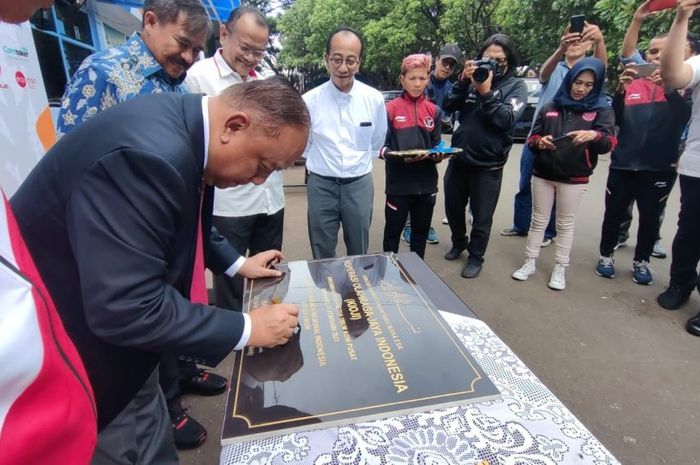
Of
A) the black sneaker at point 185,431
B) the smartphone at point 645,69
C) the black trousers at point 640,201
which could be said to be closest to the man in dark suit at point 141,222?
the black sneaker at point 185,431

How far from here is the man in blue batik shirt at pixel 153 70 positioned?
171cm

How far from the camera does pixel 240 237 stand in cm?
243

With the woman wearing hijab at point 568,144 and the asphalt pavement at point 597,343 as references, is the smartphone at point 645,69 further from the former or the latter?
the asphalt pavement at point 597,343

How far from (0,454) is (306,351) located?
1.98 feet

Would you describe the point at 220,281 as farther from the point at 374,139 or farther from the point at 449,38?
the point at 449,38

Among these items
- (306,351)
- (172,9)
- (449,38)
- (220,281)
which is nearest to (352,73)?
(172,9)

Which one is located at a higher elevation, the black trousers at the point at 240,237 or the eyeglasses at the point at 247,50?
the eyeglasses at the point at 247,50

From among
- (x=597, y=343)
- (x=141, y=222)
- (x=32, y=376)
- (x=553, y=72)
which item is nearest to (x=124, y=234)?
(x=141, y=222)

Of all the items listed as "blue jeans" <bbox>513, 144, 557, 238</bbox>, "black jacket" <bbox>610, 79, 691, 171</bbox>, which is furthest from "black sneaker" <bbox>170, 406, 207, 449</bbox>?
"blue jeans" <bbox>513, 144, 557, 238</bbox>

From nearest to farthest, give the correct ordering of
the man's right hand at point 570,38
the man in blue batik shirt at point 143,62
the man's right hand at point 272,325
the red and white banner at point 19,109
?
the man's right hand at point 272,325 < the man in blue batik shirt at point 143,62 < the red and white banner at point 19,109 < the man's right hand at point 570,38

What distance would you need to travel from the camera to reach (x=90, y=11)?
530 centimetres

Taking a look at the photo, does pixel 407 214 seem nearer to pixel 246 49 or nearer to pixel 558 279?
pixel 558 279

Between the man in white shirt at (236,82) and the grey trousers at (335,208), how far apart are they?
36 centimetres

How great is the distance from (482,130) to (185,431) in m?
2.80
